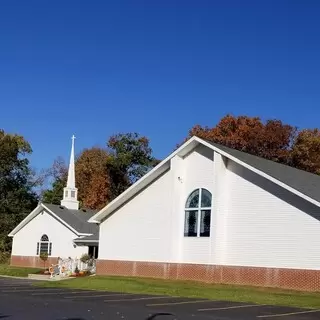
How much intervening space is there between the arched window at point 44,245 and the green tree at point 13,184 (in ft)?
47.2

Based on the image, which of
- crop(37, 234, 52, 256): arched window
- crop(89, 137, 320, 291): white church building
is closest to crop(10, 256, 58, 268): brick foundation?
crop(37, 234, 52, 256): arched window

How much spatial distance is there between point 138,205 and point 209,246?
6.15 meters

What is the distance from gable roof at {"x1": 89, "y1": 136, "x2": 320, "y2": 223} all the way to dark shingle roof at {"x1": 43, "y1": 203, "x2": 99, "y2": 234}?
12.1 metres

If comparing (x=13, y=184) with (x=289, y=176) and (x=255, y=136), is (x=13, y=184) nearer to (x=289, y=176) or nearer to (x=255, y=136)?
(x=255, y=136)

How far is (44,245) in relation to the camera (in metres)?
50.1

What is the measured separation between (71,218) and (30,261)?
17.6 ft

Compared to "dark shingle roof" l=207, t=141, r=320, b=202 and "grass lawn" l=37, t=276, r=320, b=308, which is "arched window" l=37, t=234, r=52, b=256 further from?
"dark shingle roof" l=207, t=141, r=320, b=202

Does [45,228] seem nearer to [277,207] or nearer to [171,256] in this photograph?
[171,256]

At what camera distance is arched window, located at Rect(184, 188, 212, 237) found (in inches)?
1232

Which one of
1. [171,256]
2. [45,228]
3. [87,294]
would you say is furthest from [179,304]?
[45,228]

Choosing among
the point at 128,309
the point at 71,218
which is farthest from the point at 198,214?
the point at 71,218

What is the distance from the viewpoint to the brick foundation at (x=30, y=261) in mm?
48844

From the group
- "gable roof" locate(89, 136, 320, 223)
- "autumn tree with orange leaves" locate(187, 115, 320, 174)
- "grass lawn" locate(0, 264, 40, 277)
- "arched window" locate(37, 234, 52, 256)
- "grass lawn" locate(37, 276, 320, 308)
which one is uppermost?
"autumn tree with orange leaves" locate(187, 115, 320, 174)

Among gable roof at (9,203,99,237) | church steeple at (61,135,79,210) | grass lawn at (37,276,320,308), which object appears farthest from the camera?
church steeple at (61,135,79,210)
